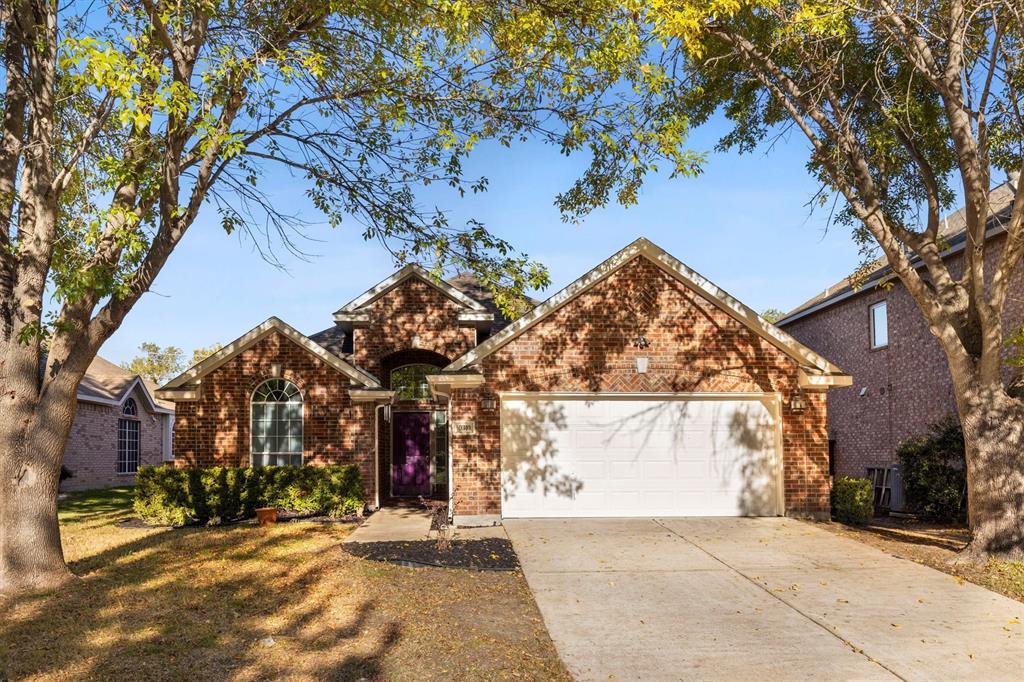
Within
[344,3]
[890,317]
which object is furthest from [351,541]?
[890,317]

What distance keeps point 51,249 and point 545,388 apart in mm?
8463

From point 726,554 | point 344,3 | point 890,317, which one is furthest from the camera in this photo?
point 890,317

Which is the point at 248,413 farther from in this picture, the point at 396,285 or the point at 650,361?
the point at 650,361

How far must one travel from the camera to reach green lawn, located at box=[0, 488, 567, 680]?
6445 mm

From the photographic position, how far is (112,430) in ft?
96.4

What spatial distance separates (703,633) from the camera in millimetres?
7395

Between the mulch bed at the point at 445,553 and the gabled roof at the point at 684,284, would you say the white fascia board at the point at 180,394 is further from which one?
the mulch bed at the point at 445,553

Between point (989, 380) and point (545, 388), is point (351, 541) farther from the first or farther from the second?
point (989, 380)

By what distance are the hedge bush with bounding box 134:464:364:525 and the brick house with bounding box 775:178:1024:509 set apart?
37.1ft

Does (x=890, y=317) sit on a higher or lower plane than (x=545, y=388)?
higher

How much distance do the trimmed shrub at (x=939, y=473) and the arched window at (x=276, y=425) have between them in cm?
1319

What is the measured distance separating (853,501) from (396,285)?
1123cm

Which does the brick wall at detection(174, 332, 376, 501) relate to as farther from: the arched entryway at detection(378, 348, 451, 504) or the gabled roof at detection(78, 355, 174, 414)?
the gabled roof at detection(78, 355, 174, 414)

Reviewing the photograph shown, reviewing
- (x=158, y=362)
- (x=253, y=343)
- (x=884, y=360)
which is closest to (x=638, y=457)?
(x=253, y=343)
